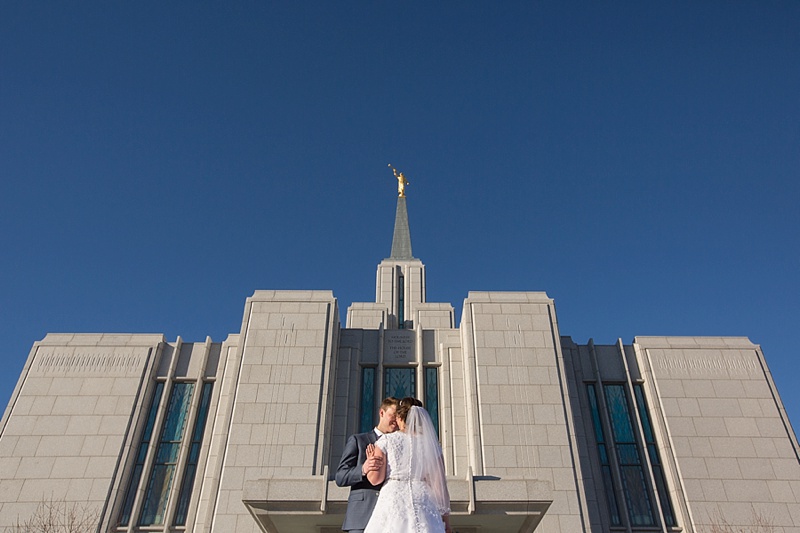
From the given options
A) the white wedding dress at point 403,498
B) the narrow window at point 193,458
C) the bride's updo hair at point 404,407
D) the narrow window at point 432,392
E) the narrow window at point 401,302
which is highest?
the narrow window at point 401,302

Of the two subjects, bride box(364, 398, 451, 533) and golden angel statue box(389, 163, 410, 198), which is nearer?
bride box(364, 398, 451, 533)

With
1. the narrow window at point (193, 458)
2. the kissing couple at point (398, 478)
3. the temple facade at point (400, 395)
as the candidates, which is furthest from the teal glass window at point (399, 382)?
the kissing couple at point (398, 478)

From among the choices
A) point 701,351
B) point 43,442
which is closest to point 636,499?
point 701,351

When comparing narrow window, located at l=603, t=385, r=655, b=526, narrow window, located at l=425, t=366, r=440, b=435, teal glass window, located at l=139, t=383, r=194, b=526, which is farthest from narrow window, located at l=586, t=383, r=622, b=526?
teal glass window, located at l=139, t=383, r=194, b=526

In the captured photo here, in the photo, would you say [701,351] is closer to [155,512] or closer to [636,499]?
[636,499]

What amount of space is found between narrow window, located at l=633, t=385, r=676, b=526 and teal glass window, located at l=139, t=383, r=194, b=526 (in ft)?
54.0

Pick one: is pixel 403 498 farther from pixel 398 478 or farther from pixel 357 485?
pixel 357 485

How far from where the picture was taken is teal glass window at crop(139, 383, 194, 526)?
18656 millimetres

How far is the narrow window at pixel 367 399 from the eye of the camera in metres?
20.7

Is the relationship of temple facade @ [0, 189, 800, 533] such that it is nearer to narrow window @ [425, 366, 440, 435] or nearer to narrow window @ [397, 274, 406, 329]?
narrow window @ [425, 366, 440, 435]

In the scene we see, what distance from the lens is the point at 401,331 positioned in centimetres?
2288

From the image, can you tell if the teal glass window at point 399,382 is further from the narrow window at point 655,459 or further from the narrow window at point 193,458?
the narrow window at point 655,459

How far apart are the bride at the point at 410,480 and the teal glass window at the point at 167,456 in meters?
16.5

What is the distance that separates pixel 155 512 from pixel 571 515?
43.5 ft
